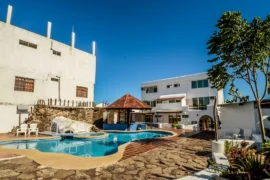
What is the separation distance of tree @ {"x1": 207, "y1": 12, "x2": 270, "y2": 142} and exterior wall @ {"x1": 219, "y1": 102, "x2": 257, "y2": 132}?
491cm

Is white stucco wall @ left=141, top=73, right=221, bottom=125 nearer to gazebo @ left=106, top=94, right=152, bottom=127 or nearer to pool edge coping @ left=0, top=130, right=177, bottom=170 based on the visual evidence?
gazebo @ left=106, top=94, right=152, bottom=127

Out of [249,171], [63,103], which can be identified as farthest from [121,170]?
[63,103]

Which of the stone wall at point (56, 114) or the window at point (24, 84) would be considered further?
the stone wall at point (56, 114)

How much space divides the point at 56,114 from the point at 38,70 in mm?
6522

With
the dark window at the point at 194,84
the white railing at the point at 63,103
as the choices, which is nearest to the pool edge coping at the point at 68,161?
the white railing at the point at 63,103

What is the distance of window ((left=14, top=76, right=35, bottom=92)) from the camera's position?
19975 mm

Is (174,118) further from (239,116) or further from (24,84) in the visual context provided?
(24,84)

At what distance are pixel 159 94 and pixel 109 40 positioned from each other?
54.9 ft

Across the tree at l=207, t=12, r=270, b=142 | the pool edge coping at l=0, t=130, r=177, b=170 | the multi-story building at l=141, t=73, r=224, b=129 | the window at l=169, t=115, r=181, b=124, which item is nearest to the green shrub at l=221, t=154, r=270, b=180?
A: the pool edge coping at l=0, t=130, r=177, b=170

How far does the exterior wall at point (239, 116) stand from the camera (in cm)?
1561

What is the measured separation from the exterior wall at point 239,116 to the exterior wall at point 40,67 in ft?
70.6

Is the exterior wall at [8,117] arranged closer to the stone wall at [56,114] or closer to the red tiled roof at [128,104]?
the stone wall at [56,114]

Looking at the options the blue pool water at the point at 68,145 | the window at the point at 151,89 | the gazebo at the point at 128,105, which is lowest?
the blue pool water at the point at 68,145

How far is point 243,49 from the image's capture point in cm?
1134
